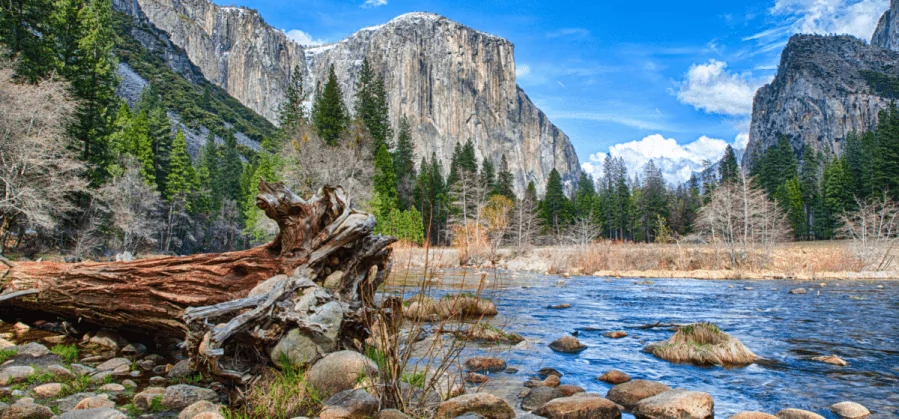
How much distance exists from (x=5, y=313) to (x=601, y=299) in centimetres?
1497

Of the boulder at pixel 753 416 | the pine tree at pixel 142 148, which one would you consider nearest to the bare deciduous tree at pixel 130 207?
the pine tree at pixel 142 148

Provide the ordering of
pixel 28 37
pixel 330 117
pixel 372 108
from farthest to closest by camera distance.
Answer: pixel 372 108, pixel 330 117, pixel 28 37

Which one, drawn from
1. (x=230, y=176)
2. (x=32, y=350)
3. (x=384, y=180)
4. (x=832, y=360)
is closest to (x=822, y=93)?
(x=384, y=180)

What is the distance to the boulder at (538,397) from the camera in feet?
17.0

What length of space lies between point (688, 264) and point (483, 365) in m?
26.8

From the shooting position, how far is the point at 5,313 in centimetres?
757

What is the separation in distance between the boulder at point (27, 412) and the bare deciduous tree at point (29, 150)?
17721 millimetres

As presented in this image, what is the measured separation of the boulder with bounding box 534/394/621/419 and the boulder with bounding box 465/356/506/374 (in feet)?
5.98

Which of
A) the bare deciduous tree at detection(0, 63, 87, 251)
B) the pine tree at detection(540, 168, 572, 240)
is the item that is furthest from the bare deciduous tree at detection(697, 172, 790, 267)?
the pine tree at detection(540, 168, 572, 240)

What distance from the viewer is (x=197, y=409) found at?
402 cm

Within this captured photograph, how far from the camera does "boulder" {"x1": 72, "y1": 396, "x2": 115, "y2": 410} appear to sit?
420 cm

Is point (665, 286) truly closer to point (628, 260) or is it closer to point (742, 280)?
point (742, 280)

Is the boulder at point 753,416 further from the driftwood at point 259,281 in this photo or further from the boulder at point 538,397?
the driftwood at point 259,281

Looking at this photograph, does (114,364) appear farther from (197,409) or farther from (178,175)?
(178,175)
